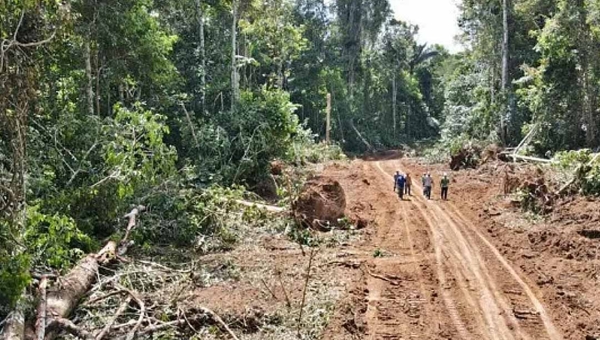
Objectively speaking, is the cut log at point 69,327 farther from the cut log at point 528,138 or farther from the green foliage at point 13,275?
the cut log at point 528,138

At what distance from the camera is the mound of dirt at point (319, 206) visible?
14.5 m

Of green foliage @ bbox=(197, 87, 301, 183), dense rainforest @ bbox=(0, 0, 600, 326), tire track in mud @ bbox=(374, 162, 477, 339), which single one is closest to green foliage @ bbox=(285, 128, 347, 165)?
dense rainforest @ bbox=(0, 0, 600, 326)

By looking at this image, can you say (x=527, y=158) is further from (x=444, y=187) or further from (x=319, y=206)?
(x=319, y=206)

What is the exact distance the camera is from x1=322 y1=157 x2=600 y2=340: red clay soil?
887 cm

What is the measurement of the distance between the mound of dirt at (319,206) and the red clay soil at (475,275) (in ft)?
3.70

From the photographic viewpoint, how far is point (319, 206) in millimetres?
14742

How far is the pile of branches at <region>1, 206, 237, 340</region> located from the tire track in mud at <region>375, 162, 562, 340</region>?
4333mm

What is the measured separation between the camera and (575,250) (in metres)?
12.6

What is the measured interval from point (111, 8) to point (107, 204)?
6526 millimetres

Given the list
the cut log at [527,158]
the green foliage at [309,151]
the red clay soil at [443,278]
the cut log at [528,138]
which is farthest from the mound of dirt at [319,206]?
the cut log at [528,138]

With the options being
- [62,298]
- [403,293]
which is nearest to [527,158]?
[403,293]

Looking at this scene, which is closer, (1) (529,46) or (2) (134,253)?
(2) (134,253)

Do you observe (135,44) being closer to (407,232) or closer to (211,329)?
(407,232)

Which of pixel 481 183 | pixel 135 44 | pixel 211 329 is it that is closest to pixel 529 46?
pixel 481 183
